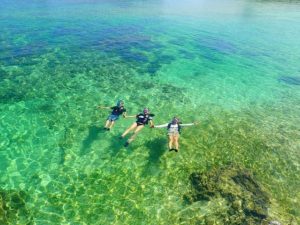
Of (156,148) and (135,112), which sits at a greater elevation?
(156,148)

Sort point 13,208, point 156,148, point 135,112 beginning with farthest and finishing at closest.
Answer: point 135,112 < point 156,148 < point 13,208

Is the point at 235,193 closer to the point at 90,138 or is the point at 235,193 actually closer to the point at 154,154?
the point at 154,154

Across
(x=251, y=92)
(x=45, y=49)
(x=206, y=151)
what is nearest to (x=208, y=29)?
(x=251, y=92)

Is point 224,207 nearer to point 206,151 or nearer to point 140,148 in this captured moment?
point 206,151

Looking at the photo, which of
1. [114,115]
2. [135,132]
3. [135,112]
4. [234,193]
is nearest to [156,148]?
[135,132]

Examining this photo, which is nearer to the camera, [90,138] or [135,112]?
[90,138]

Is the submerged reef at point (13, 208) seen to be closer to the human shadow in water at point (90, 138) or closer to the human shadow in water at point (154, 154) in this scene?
the human shadow in water at point (90, 138)

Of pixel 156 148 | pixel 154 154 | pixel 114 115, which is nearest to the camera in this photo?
pixel 154 154
